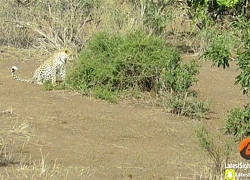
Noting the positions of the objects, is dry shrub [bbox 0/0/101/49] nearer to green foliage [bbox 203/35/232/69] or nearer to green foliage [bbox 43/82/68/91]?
green foliage [bbox 43/82/68/91]

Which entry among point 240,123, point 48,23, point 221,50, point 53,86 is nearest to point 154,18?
point 48,23

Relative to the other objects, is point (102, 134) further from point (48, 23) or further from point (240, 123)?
point (48, 23)

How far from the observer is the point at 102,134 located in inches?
483

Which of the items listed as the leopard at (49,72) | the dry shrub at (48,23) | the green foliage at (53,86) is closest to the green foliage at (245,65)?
the green foliage at (53,86)

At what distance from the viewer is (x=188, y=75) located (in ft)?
48.2

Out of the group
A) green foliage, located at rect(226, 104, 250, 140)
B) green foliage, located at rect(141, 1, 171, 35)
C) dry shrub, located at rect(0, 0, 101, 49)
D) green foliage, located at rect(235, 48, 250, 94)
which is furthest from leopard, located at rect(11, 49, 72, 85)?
green foliage, located at rect(235, 48, 250, 94)

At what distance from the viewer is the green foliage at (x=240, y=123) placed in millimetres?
11734

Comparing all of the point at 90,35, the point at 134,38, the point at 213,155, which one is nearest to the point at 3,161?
the point at 213,155

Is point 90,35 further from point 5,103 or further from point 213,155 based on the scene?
point 213,155

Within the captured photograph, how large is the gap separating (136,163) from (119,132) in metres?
2.28

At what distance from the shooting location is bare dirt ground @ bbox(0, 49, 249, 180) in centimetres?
966

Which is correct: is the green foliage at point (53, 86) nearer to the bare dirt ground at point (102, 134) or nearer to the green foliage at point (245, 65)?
the bare dirt ground at point (102, 134)

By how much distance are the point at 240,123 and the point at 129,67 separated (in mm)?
3848

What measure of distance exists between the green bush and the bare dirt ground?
0.48 meters
